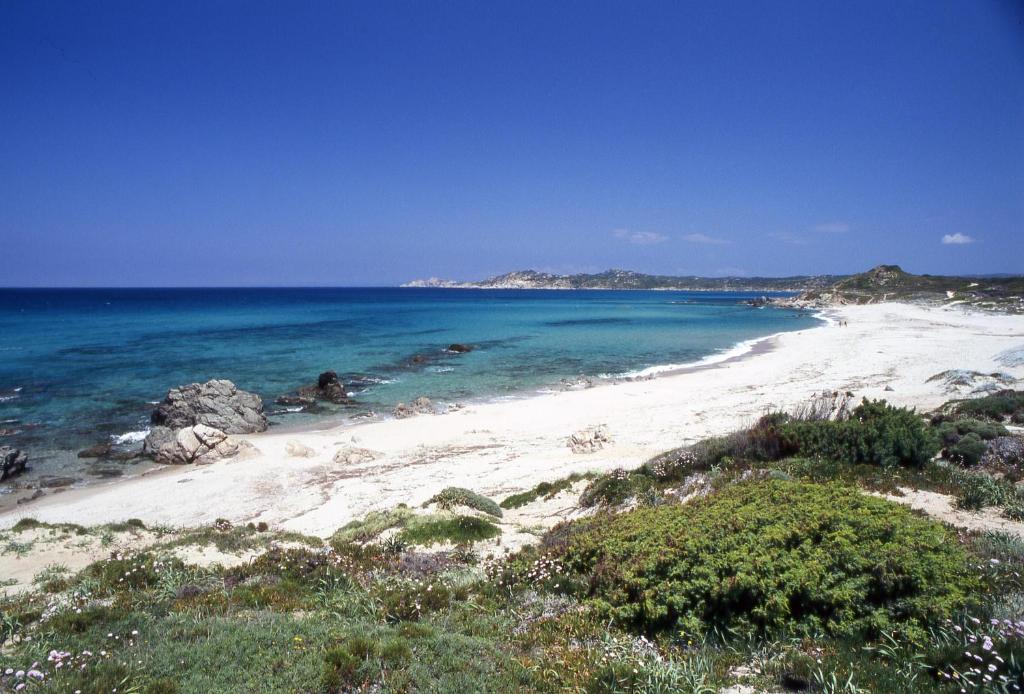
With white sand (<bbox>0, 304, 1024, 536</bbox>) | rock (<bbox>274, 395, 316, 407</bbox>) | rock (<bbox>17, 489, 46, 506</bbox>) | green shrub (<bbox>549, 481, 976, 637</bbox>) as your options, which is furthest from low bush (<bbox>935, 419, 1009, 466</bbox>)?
rock (<bbox>274, 395, 316, 407</bbox>)

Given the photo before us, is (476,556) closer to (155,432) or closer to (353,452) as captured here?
(353,452)

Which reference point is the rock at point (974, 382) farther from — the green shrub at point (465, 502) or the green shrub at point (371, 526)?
the green shrub at point (371, 526)

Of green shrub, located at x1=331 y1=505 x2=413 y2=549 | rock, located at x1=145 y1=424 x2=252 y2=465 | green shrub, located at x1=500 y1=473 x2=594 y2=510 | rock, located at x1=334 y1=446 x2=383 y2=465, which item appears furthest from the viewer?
rock, located at x1=145 y1=424 x2=252 y2=465

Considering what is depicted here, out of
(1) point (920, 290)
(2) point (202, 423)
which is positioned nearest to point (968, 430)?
(2) point (202, 423)

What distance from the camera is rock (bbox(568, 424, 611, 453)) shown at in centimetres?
1836

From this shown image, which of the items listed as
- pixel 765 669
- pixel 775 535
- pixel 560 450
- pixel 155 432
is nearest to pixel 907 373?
pixel 560 450

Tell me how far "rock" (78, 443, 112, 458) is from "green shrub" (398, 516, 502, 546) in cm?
1781

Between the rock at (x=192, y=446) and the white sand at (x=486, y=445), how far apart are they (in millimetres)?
779

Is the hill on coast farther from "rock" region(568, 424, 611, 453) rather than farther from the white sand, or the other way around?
"rock" region(568, 424, 611, 453)

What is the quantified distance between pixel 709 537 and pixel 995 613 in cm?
268

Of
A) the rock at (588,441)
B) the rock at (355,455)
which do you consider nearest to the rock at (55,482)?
the rock at (355,455)

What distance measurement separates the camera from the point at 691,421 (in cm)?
2128

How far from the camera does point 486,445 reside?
20.4 m

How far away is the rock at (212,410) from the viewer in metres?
23.5
